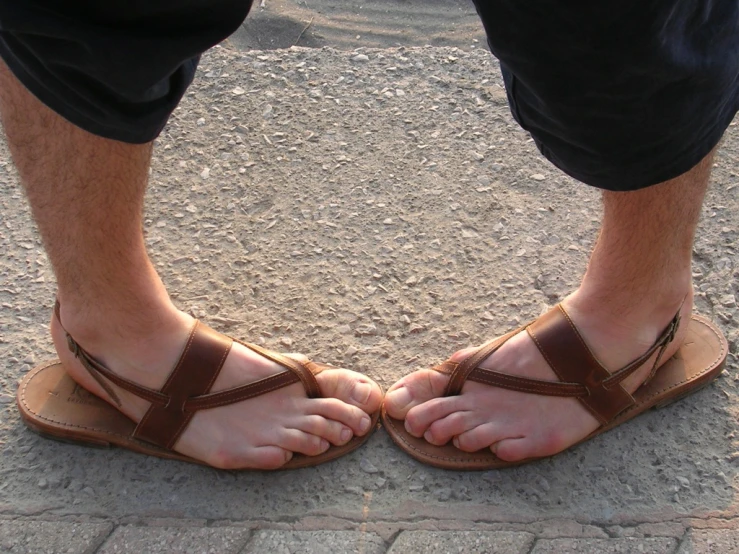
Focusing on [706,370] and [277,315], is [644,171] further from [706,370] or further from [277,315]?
[277,315]

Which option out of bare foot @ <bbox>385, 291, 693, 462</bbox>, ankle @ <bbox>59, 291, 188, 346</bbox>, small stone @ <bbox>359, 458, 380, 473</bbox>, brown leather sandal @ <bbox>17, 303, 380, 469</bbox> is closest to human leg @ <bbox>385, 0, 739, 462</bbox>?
bare foot @ <bbox>385, 291, 693, 462</bbox>

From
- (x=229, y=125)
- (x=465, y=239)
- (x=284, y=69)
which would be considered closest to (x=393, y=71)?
(x=284, y=69)

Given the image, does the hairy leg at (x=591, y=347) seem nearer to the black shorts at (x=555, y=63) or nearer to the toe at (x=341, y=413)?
the toe at (x=341, y=413)

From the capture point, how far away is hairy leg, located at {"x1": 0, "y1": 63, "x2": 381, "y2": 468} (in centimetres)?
118

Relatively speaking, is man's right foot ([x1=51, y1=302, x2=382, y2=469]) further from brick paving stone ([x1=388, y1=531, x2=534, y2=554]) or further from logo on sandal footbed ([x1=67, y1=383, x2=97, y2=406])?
brick paving stone ([x1=388, y1=531, x2=534, y2=554])

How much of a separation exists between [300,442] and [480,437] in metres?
0.33

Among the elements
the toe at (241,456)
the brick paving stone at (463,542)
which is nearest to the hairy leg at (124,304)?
the toe at (241,456)

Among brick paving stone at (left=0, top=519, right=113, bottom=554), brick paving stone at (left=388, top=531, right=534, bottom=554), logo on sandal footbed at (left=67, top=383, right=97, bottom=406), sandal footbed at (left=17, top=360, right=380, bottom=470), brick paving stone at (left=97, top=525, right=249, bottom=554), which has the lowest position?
brick paving stone at (left=0, top=519, right=113, bottom=554)

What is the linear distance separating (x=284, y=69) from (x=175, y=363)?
4.01 ft

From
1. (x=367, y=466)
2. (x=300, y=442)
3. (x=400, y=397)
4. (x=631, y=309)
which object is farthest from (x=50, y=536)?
(x=631, y=309)

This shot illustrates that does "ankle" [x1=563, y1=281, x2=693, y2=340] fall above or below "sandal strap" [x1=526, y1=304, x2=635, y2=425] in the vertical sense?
above

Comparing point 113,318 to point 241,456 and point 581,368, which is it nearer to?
point 241,456

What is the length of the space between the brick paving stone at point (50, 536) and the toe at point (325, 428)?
377 mm

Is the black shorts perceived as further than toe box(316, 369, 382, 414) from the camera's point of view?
No
